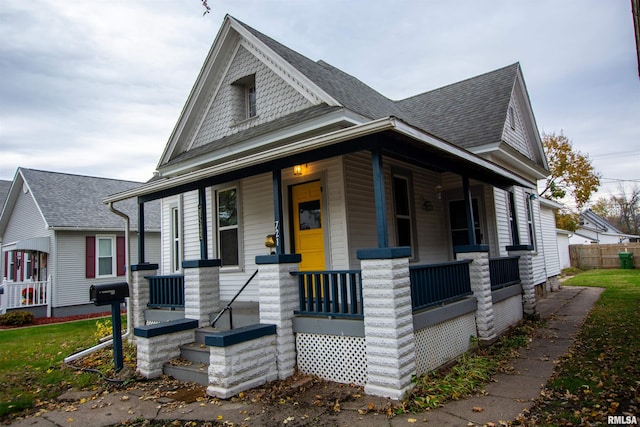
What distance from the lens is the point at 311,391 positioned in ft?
15.7

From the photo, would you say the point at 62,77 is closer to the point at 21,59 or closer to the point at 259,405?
the point at 21,59

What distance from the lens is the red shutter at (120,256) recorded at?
16594mm

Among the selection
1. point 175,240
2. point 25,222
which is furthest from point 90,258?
point 175,240

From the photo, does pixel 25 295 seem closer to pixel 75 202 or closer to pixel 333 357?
pixel 75 202

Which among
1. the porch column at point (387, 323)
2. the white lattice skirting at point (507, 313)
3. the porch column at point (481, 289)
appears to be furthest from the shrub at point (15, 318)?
the white lattice skirting at point (507, 313)

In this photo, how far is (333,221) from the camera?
6.79m

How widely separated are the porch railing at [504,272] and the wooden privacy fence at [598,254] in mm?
20651

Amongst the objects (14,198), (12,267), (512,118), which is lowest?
(12,267)

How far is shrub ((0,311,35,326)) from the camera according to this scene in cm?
1300

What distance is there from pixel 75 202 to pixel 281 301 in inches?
602

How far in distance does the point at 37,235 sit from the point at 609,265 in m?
31.0

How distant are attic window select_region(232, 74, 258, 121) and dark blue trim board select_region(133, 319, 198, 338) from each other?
182 inches

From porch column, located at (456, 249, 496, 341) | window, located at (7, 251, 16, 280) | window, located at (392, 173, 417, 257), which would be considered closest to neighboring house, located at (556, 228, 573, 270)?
window, located at (392, 173, 417, 257)

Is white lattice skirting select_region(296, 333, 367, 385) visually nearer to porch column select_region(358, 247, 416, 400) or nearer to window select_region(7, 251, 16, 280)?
porch column select_region(358, 247, 416, 400)
